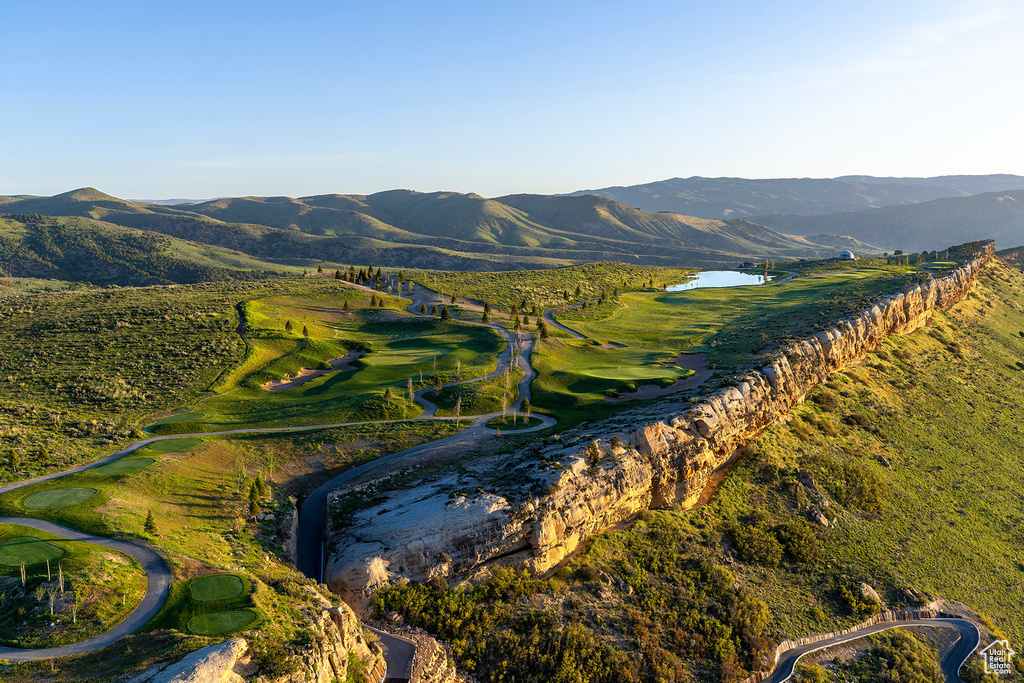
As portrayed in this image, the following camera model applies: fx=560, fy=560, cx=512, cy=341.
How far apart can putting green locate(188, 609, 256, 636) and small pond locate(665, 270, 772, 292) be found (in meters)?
120

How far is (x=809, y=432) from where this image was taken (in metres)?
53.4

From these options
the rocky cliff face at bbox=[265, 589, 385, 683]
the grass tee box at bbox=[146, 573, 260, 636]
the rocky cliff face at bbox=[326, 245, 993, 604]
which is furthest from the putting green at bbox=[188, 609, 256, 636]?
the rocky cliff face at bbox=[326, 245, 993, 604]

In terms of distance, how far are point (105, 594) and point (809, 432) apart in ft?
178

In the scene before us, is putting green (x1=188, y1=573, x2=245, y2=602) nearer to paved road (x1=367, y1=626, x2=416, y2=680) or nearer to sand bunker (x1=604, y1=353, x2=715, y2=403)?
paved road (x1=367, y1=626, x2=416, y2=680)

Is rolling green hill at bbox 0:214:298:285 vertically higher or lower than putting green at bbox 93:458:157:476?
higher

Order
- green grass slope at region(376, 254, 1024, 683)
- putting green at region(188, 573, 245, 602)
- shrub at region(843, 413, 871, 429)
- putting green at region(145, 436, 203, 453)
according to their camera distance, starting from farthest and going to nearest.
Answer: shrub at region(843, 413, 871, 429) → putting green at region(145, 436, 203, 453) → green grass slope at region(376, 254, 1024, 683) → putting green at region(188, 573, 245, 602)

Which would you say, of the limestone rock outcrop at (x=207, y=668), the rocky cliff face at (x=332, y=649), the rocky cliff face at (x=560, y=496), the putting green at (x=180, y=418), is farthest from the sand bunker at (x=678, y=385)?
the limestone rock outcrop at (x=207, y=668)

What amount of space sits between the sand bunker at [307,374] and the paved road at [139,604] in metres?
33.1

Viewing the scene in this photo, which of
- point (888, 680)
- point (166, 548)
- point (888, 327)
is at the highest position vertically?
point (888, 327)

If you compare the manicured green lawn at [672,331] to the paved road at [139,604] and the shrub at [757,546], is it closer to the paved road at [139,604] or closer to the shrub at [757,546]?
the shrub at [757,546]

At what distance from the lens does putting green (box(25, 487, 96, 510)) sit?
98.4 feet

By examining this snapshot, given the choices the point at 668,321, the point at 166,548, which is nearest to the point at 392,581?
the point at 166,548

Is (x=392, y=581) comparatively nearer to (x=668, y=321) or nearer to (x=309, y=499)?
(x=309, y=499)

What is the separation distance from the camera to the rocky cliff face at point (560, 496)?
31594 mm
